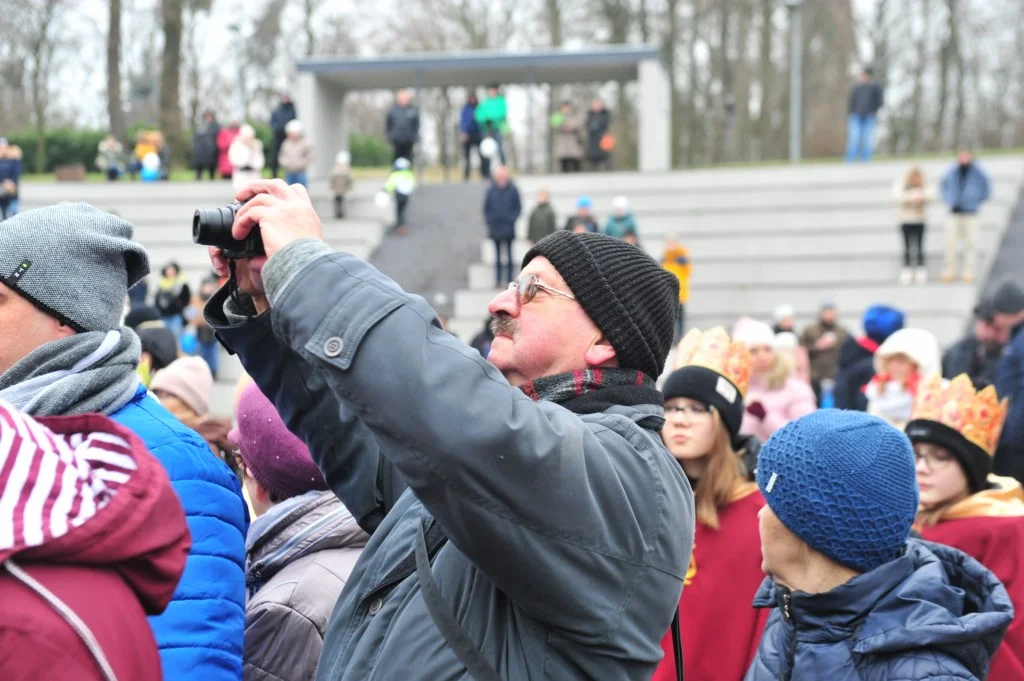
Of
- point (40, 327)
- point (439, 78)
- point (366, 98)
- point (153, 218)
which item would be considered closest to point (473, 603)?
point (40, 327)

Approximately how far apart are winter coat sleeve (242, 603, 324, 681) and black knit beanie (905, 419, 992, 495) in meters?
2.42

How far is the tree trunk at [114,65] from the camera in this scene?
1242 inches

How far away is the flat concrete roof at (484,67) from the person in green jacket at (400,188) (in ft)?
12.0

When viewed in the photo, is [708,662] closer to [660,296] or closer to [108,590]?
[660,296]

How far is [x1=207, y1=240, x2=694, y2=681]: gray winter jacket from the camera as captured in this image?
171cm

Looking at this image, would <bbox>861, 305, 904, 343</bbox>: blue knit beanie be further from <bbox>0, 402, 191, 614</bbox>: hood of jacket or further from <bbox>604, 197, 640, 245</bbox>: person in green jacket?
<bbox>0, 402, 191, 614</bbox>: hood of jacket

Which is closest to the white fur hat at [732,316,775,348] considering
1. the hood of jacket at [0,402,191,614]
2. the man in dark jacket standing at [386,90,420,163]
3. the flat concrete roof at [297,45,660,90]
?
the hood of jacket at [0,402,191,614]

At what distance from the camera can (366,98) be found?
46.3m

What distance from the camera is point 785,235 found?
64.1ft

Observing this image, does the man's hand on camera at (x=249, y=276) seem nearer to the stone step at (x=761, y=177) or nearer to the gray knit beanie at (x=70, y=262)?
the gray knit beanie at (x=70, y=262)

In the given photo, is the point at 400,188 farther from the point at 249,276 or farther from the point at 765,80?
the point at 249,276

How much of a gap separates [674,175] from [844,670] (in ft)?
65.9

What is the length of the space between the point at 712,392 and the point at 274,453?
5.85 feet

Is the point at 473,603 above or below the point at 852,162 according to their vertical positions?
below
